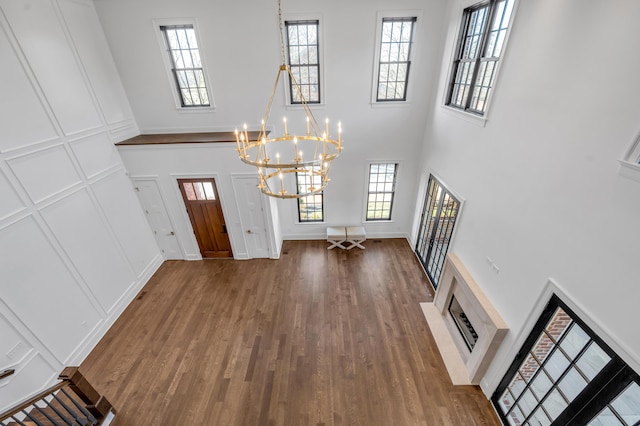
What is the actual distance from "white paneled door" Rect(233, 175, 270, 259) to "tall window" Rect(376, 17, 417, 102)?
3.43 meters

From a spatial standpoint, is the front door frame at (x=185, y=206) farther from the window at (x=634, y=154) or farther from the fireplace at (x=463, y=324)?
the window at (x=634, y=154)

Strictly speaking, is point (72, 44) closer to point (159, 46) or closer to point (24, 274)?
point (159, 46)

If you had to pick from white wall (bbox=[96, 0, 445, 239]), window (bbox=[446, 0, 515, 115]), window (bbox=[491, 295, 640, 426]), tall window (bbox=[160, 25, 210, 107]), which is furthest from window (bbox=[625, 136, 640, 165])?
tall window (bbox=[160, 25, 210, 107])

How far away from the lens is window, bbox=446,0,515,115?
139 inches

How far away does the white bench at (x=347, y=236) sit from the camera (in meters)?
6.75

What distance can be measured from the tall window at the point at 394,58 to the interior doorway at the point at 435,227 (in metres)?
2.06

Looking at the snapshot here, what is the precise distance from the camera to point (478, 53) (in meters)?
3.96

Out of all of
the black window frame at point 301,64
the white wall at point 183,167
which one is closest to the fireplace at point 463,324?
the black window frame at point 301,64

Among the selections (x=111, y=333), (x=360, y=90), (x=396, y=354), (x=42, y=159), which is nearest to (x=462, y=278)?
(x=396, y=354)

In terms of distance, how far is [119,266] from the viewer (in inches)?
202

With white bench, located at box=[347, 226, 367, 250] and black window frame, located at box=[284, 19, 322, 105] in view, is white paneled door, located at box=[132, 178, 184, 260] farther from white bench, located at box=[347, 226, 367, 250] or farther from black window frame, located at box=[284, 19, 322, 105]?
white bench, located at box=[347, 226, 367, 250]

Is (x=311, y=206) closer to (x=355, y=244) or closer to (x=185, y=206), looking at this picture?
(x=355, y=244)

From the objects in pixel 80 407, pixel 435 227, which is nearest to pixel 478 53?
pixel 435 227

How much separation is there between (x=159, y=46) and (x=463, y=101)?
231 inches
